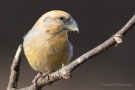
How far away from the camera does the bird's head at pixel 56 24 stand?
259 cm

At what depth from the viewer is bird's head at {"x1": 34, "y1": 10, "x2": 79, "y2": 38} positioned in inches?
102

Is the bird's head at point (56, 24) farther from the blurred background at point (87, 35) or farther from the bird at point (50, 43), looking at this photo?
the blurred background at point (87, 35)

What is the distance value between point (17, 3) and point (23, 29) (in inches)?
11.2

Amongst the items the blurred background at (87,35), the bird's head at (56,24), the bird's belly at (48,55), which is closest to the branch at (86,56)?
the bird's belly at (48,55)

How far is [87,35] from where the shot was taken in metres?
4.12

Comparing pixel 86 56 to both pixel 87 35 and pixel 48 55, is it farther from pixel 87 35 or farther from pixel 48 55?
pixel 87 35

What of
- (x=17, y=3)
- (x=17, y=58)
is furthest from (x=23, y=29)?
(x=17, y=58)

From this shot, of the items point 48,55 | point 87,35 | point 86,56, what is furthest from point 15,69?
point 87,35

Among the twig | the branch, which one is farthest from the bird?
the branch

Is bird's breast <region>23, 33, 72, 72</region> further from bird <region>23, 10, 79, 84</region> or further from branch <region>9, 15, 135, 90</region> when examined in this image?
branch <region>9, 15, 135, 90</region>

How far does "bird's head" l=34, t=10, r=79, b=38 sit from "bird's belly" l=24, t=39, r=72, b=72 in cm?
9

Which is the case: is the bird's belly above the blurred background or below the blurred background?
below

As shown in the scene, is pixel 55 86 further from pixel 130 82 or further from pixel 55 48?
pixel 55 48

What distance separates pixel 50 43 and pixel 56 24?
0.46 feet
